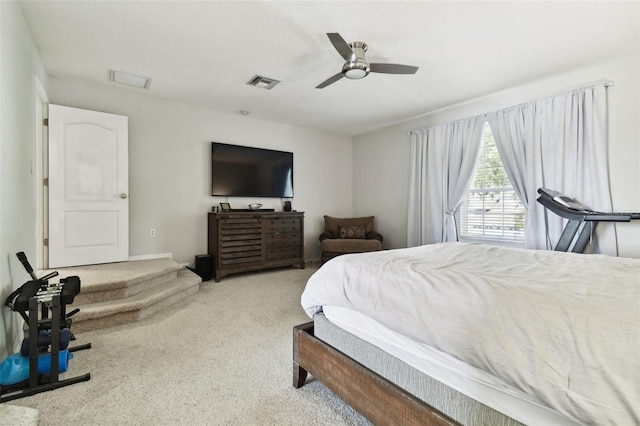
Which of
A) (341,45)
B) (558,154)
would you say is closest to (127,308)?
(341,45)

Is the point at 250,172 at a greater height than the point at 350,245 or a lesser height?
greater

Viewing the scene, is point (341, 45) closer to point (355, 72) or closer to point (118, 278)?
point (355, 72)

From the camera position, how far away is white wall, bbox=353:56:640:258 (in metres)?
2.89

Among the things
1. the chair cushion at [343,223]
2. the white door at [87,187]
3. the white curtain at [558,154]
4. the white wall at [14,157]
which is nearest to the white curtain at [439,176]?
the white curtain at [558,154]

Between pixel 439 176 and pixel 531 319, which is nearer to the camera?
pixel 531 319

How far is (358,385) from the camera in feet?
4.46

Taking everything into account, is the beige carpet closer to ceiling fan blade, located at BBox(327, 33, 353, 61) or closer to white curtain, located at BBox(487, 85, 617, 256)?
ceiling fan blade, located at BBox(327, 33, 353, 61)

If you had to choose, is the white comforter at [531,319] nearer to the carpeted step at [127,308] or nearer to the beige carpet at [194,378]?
the beige carpet at [194,378]

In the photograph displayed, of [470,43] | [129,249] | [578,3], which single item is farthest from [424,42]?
[129,249]

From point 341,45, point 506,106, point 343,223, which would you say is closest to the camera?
point 341,45

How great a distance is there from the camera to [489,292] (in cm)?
103

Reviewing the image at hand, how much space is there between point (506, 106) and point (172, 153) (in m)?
4.54

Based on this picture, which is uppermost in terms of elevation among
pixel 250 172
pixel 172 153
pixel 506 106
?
pixel 506 106

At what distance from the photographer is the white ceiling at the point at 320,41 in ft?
7.26
